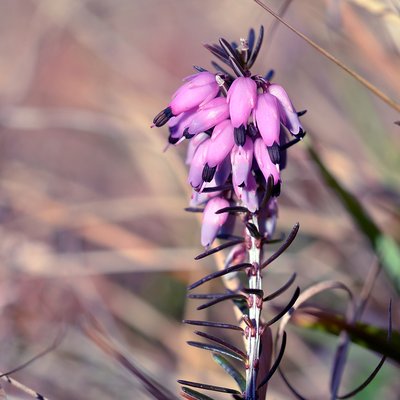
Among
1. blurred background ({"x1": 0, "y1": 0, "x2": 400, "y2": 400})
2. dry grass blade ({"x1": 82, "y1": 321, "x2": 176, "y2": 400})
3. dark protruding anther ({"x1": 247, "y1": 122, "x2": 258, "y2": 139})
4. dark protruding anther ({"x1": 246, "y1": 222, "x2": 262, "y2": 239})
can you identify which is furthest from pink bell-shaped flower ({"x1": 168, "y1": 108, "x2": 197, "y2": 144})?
blurred background ({"x1": 0, "y1": 0, "x2": 400, "y2": 400})

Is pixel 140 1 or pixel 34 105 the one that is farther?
pixel 34 105

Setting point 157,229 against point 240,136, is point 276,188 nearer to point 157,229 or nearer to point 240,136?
point 240,136

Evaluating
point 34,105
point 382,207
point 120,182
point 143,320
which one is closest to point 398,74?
point 382,207

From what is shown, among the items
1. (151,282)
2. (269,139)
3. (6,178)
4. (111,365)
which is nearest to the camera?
(269,139)

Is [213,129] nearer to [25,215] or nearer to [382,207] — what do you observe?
[382,207]

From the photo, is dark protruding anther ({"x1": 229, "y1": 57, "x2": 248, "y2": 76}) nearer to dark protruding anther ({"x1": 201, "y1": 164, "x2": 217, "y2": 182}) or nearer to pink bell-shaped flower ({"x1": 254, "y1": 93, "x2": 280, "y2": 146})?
pink bell-shaped flower ({"x1": 254, "y1": 93, "x2": 280, "y2": 146})
